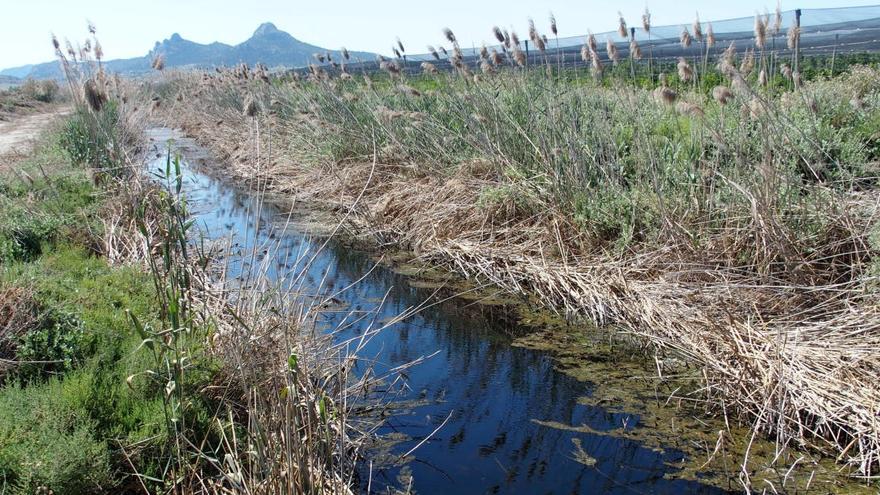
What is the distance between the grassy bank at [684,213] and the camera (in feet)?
13.9

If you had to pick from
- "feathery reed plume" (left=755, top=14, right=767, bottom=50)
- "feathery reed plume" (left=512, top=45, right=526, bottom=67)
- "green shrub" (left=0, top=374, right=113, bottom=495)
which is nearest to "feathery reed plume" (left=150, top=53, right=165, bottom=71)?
"feathery reed plume" (left=512, top=45, right=526, bottom=67)

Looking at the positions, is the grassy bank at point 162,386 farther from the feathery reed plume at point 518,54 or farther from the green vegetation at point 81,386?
the feathery reed plume at point 518,54

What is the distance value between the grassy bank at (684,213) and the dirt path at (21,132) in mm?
7078

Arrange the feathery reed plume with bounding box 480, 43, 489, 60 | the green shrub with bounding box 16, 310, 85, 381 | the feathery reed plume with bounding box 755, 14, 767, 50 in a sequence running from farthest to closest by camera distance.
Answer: the feathery reed plume with bounding box 480, 43, 489, 60
the feathery reed plume with bounding box 755, 14, 767, 50
the green shrub with bounding box 16, 310, 85, 381

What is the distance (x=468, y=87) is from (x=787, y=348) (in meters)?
4.77

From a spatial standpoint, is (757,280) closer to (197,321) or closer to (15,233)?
(197,321)

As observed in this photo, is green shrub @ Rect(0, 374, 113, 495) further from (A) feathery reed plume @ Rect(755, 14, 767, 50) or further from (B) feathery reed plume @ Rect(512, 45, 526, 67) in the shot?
(A) feathery reed plume @ Rect(755, 14, 767, 50)

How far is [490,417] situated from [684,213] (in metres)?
2.42

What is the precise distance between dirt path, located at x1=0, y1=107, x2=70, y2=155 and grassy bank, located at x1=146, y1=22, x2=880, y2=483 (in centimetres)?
708

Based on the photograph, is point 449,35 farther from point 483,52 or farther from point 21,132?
point 21,132

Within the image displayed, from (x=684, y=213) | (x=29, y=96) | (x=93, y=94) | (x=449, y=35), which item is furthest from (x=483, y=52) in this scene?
(x=29, y=96)

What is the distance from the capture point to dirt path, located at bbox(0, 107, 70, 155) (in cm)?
1387

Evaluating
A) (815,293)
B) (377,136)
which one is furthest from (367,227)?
(815,293)

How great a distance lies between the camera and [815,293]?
4.93 meters
